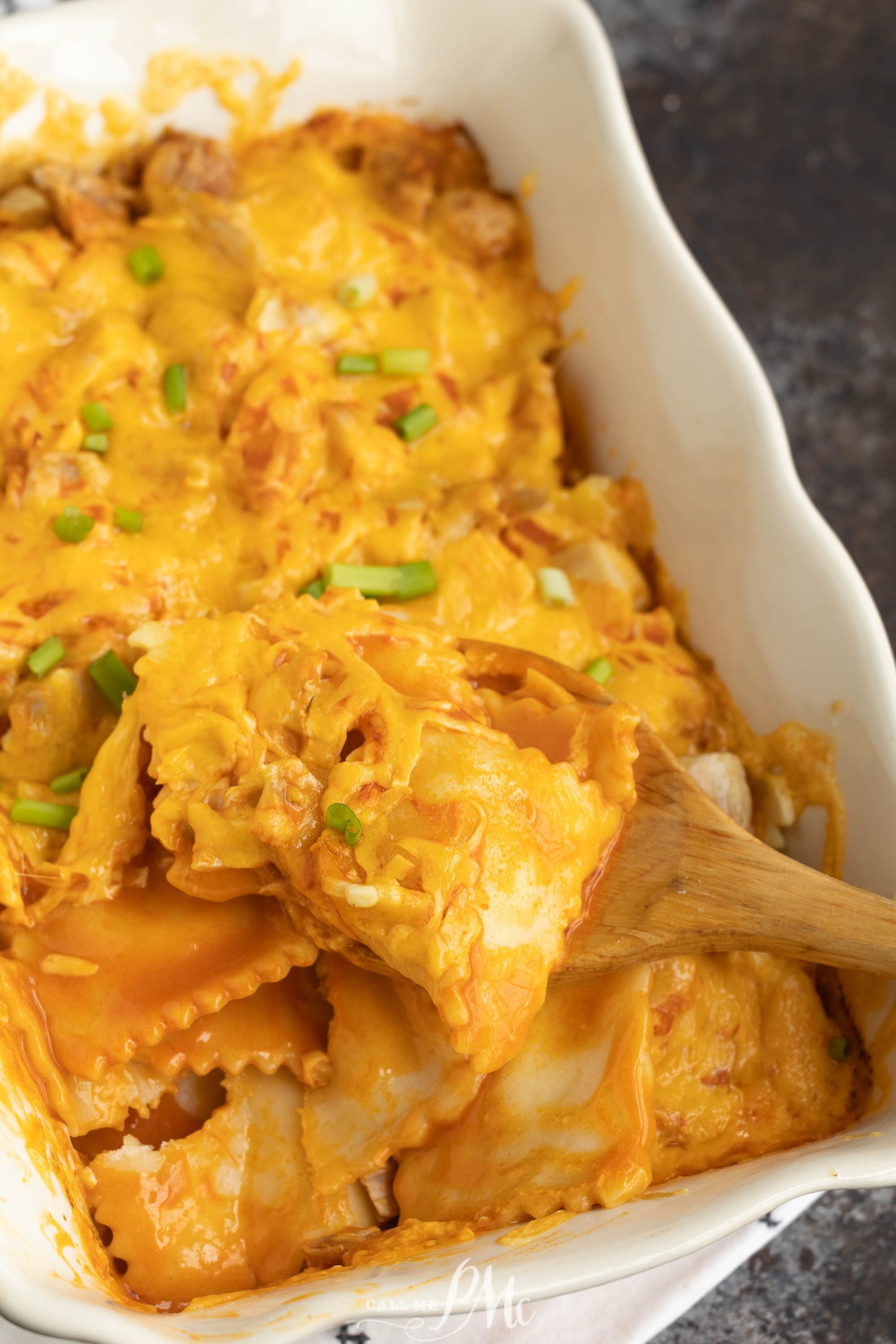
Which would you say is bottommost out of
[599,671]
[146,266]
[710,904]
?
[710,904]

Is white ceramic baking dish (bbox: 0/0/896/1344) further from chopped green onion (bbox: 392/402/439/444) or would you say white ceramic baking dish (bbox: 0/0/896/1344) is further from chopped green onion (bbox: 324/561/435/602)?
chopped green onion (bbox: 324/561/435/602)

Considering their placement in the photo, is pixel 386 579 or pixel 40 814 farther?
pixel 386 579

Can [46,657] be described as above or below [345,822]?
above

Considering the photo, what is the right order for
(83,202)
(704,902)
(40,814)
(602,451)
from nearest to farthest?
(704,902), (40,814), (83,202), (602,451)

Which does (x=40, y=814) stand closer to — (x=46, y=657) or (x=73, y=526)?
(x=46, y=657)

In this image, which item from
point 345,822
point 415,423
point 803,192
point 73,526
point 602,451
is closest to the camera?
point 345,822

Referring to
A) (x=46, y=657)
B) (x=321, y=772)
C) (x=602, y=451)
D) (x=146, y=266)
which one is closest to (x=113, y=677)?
(x=46, y=657)

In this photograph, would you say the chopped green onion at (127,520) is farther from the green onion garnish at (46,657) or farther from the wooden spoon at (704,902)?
the wooden spoon at (704,902)

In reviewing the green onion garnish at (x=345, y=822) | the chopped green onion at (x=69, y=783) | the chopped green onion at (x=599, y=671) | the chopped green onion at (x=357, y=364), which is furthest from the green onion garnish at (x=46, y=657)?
the chopped green onion at (x=599, y=671)
